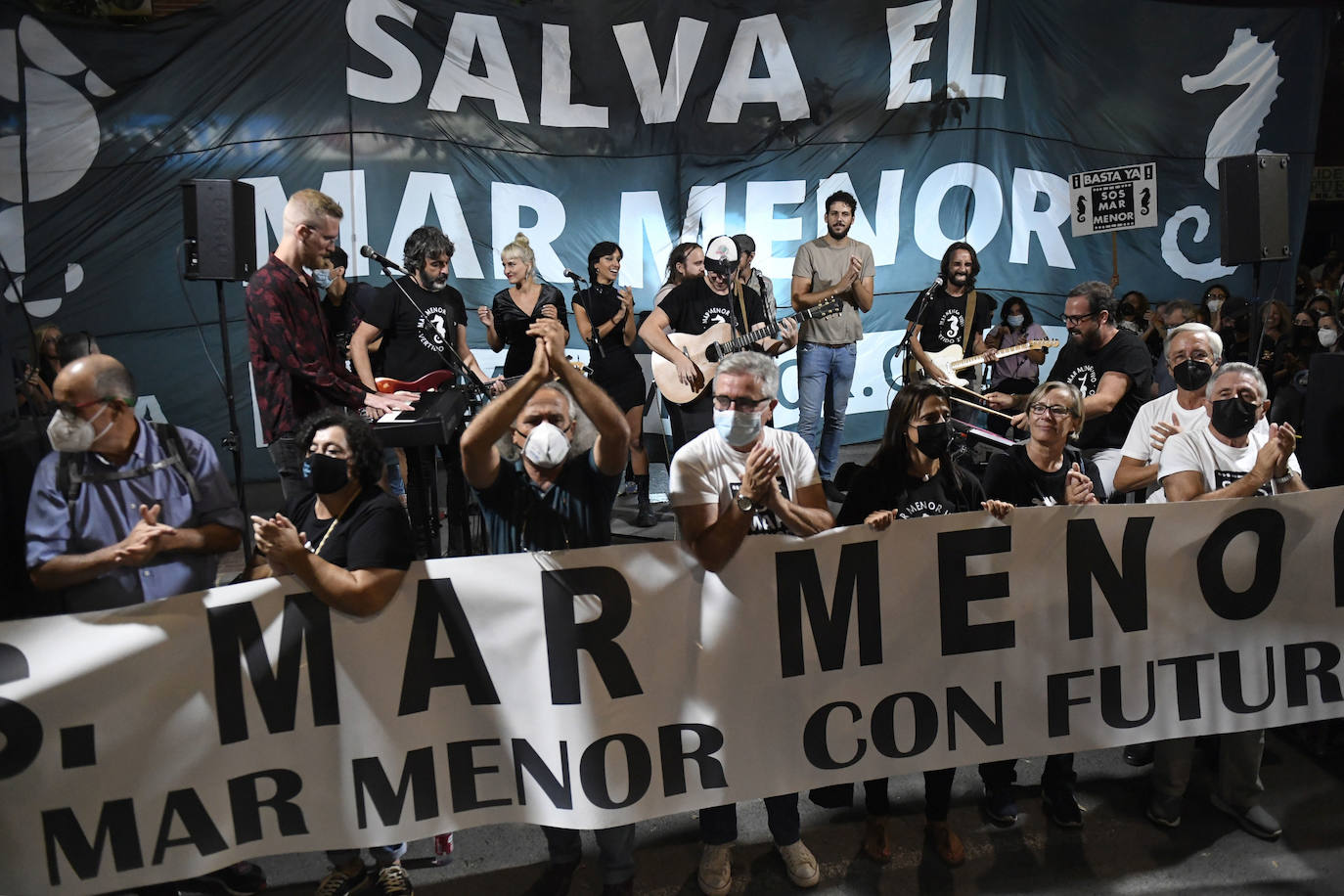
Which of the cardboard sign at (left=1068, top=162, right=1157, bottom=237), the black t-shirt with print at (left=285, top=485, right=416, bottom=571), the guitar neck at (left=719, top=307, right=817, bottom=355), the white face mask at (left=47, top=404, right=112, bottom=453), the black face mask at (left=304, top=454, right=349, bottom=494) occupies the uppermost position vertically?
the cardboard sign at (left=1068, top=162, right=1157, bottom=237)

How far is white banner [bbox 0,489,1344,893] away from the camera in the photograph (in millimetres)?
2889

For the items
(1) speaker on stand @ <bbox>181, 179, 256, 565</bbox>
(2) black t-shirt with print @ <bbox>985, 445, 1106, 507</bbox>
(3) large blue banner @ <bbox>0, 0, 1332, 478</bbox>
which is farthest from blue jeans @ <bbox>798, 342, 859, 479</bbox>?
(1) speaker on stand @ <bbox>181, 179, 256, 565</bbox>

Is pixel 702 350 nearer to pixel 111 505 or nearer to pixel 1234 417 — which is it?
pixel 1234 417

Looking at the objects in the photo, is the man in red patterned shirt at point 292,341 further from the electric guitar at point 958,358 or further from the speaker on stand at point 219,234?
the electric guitar at point 958,358

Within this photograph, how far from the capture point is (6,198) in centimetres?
840

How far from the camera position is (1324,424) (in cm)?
448

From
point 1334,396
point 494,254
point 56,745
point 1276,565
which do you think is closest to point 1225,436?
point 1276,565

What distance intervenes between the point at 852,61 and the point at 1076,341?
15.6ft

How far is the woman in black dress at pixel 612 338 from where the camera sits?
714cm

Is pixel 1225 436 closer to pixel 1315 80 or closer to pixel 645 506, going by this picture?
pixel 645 506

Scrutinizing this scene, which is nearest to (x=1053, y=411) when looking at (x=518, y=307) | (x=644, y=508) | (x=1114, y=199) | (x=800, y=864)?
(x=800, y=864)

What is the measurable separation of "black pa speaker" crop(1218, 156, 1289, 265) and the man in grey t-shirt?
267cm

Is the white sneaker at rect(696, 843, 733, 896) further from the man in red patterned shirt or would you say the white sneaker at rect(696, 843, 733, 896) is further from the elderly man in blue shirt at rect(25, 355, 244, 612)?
the man in red patterned shirt

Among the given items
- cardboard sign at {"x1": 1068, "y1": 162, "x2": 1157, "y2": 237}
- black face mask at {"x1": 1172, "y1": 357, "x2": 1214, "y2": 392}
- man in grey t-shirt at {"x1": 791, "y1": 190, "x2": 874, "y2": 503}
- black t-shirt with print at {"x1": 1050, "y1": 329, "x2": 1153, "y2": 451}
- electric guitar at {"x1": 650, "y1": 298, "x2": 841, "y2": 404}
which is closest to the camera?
black face mask at {"x1": 1172, "y1": 357, "x2": 1214, "y2": 392}
